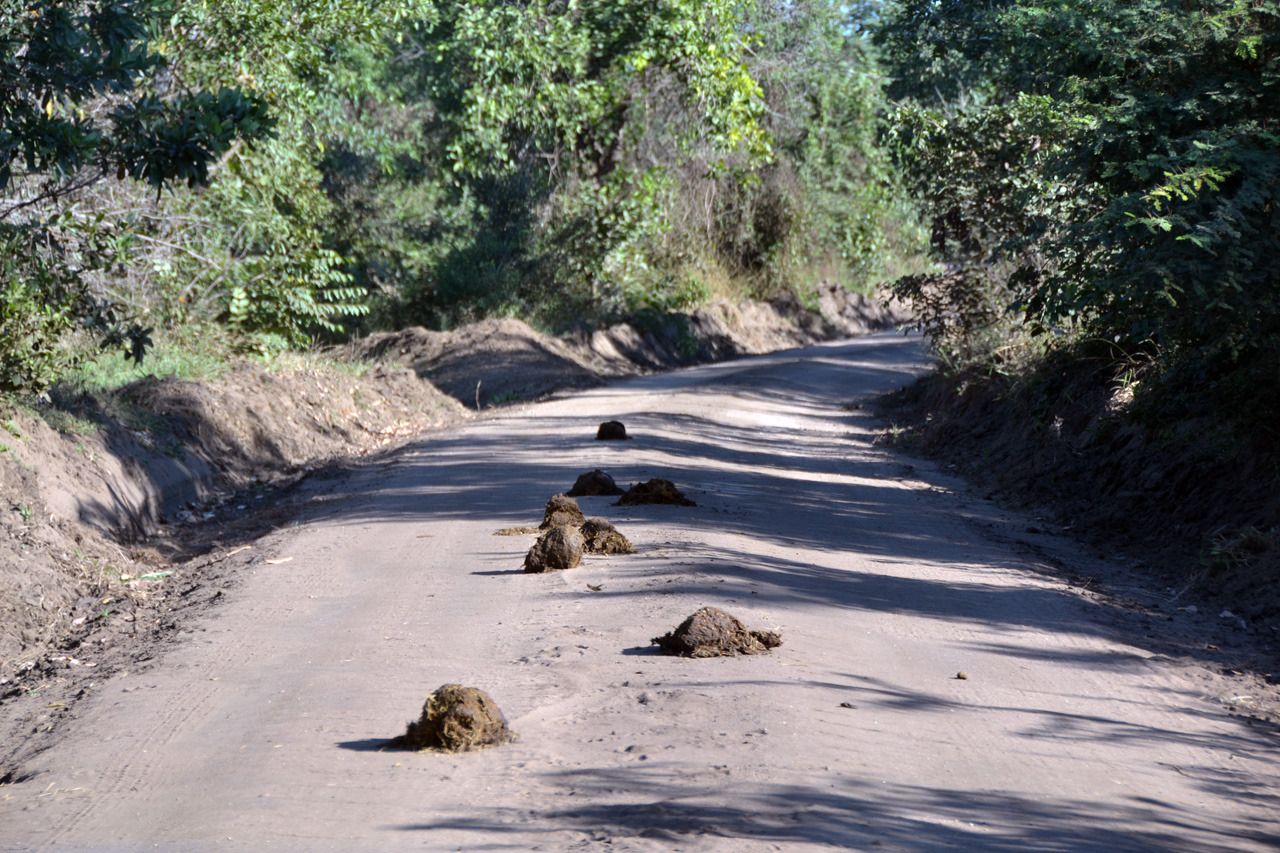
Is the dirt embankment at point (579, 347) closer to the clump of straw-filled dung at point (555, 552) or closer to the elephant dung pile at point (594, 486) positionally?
the elephant dung pile at point (594, 486)

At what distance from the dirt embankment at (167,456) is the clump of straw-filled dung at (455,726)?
2.66 m

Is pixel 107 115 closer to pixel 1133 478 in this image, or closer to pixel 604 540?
pixel 604 540

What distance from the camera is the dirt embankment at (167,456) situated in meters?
7.56

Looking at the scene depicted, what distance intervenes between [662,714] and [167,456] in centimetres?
765

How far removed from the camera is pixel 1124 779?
4484 mm

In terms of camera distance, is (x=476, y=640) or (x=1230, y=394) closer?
(x=476, y=640)

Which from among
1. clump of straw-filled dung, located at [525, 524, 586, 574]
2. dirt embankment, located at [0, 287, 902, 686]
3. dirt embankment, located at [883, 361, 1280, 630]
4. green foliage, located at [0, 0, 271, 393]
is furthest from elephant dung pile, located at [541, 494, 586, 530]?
dirt embankment, located at [883, 361, 1280, 630]

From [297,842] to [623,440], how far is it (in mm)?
9770

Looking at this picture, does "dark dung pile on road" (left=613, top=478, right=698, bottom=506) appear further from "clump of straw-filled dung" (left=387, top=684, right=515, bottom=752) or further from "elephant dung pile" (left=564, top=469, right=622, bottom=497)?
"clump of straw-filled dung" (left=387, top=684, right=515, bottom=752)

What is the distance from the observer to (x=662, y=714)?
4.99m

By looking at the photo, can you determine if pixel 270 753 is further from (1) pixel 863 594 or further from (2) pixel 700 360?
(2) pixel 700 360

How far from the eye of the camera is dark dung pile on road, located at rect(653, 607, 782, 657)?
19.0 ft

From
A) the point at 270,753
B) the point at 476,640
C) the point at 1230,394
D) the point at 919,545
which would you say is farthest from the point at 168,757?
the point at 1230,394

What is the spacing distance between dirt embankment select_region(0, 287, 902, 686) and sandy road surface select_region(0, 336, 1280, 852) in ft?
3.43
